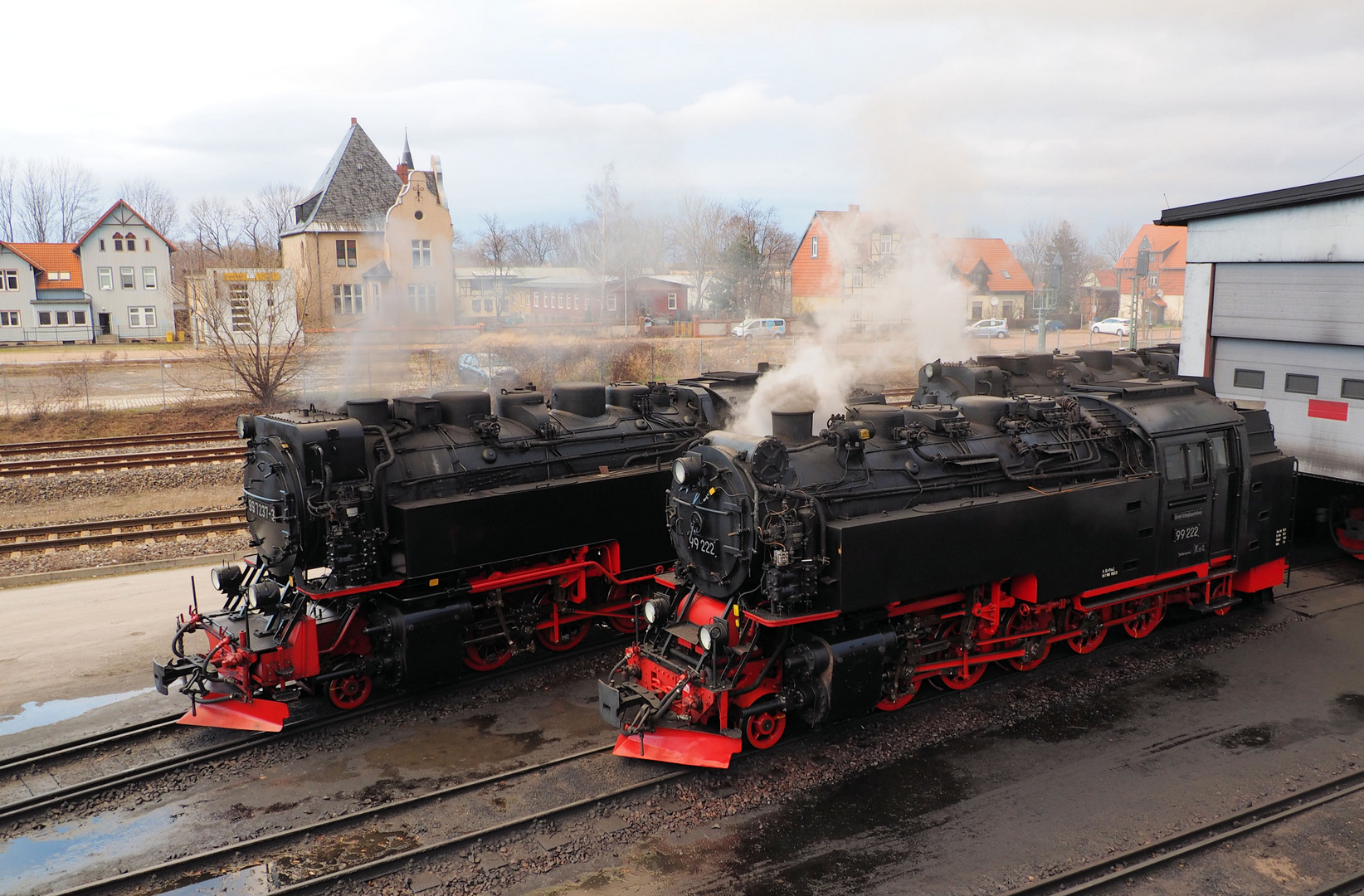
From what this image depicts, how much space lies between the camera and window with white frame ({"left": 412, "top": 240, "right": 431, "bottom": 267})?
18375 millimetres

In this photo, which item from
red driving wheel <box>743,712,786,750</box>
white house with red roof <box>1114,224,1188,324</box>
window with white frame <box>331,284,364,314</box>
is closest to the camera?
red driving wheel <box>743,712,786,750</box>

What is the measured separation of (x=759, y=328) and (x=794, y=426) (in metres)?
21.1

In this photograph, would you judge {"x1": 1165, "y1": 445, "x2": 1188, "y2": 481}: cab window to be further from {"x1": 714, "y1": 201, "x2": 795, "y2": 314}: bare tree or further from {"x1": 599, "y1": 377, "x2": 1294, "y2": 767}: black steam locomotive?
{"x1": 714, "y1": 201, "x2": 795, "y2": 314}: bare tree

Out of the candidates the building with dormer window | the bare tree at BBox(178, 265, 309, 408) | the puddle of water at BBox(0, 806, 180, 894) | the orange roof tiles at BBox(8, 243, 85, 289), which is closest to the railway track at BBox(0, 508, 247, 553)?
the building with dormer window

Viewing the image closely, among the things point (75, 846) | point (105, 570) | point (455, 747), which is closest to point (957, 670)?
point (455, 747)

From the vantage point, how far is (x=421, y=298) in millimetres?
17281

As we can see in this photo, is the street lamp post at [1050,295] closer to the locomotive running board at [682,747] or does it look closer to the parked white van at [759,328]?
the parked white van at [759,328]

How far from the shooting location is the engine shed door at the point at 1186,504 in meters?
9.80

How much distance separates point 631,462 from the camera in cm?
1098

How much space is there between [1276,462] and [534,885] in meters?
9.57

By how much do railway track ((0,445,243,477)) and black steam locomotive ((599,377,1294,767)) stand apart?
44.1 ft

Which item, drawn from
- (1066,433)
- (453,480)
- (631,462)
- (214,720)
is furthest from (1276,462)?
(214,720)

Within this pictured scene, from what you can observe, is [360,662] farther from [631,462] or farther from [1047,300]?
[1047,300]

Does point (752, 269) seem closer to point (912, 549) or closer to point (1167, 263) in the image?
point (912, 549)
